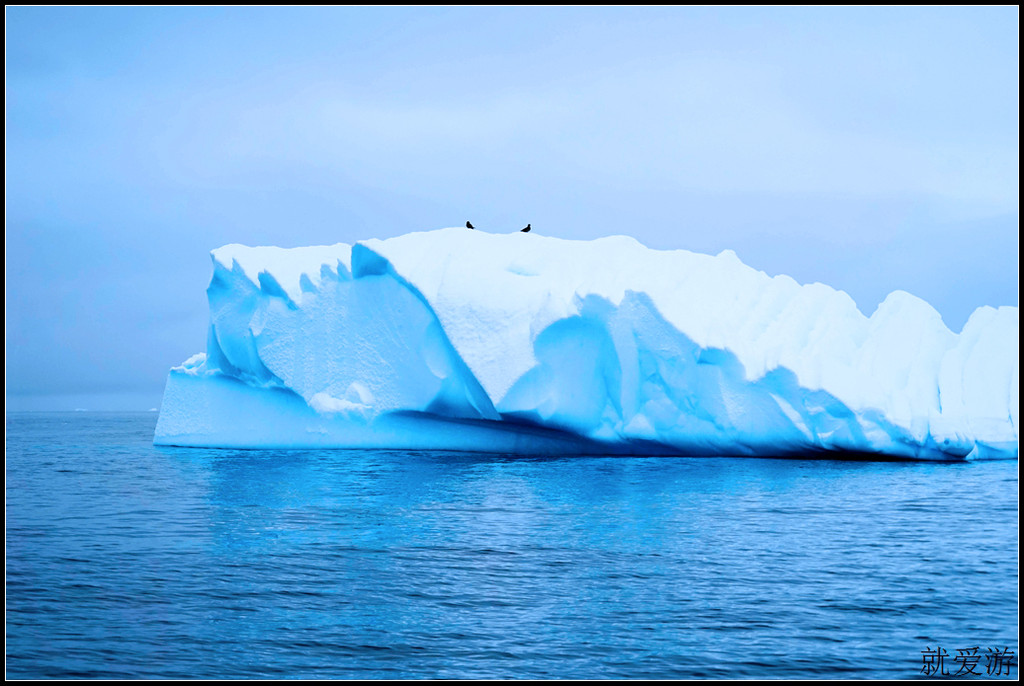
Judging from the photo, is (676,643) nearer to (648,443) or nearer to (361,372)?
(648,443)

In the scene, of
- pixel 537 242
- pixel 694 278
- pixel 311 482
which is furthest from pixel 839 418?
pixel 311 482

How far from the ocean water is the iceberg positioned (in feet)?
8.50

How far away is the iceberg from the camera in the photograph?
49.9ft

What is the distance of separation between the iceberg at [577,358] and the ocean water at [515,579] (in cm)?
259

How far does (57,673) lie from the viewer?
5.23m

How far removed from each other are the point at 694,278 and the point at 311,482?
7.99m

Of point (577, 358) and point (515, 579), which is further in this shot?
point (577, 358)

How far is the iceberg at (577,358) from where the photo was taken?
49.9 ft

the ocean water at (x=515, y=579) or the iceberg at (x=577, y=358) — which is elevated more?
the iceberg at (x=577, y=358)

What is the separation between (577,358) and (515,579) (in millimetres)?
9338

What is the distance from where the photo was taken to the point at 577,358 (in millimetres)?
16250

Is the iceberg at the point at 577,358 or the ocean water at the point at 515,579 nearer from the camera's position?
the ocean water at the point at 515,579

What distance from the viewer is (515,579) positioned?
23.3 feet

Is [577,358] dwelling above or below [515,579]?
above
